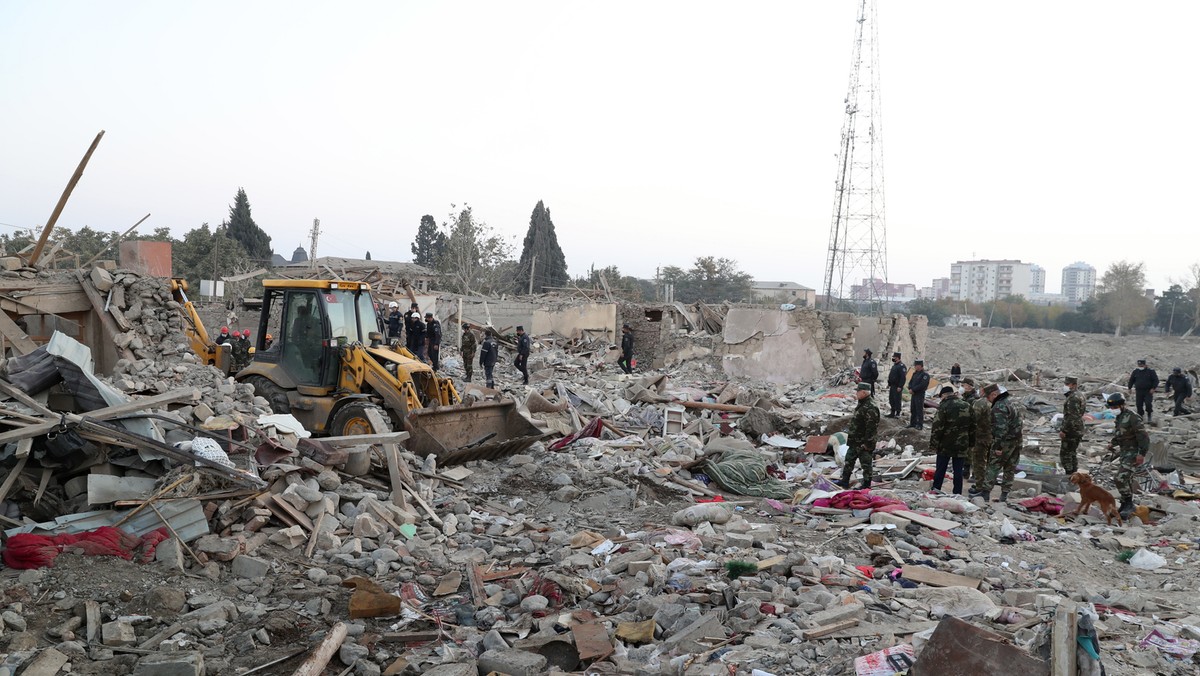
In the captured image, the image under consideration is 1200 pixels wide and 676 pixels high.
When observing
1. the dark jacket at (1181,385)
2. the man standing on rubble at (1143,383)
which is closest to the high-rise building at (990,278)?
the dark jacket at (1181,385)

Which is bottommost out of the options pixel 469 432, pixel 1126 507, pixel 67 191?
pixel 1126 507

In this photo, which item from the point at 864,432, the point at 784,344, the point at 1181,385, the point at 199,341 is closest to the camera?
the point at 864,432

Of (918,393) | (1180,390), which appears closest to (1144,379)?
(1180,390)

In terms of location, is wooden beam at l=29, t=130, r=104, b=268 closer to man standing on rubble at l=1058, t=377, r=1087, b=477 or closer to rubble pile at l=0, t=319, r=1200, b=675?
rubble pile at l=0, t=319, r=1200, b=675

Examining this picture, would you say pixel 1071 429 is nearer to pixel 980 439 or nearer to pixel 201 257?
pixel 980 439

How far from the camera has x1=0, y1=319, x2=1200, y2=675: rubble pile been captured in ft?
14.2

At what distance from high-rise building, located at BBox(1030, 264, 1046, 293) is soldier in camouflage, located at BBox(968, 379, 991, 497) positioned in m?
142

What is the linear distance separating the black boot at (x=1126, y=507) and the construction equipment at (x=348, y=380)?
6574 millimetres

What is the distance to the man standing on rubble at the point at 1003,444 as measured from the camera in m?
8.98

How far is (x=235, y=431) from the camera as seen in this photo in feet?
22.8

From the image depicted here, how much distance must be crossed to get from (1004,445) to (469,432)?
6.22 meters

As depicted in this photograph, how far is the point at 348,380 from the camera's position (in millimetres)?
9102

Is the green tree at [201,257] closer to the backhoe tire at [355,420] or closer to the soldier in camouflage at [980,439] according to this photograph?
the backhoe tire at [355,420]

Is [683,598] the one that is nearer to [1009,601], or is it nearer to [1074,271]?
[1009,601]
